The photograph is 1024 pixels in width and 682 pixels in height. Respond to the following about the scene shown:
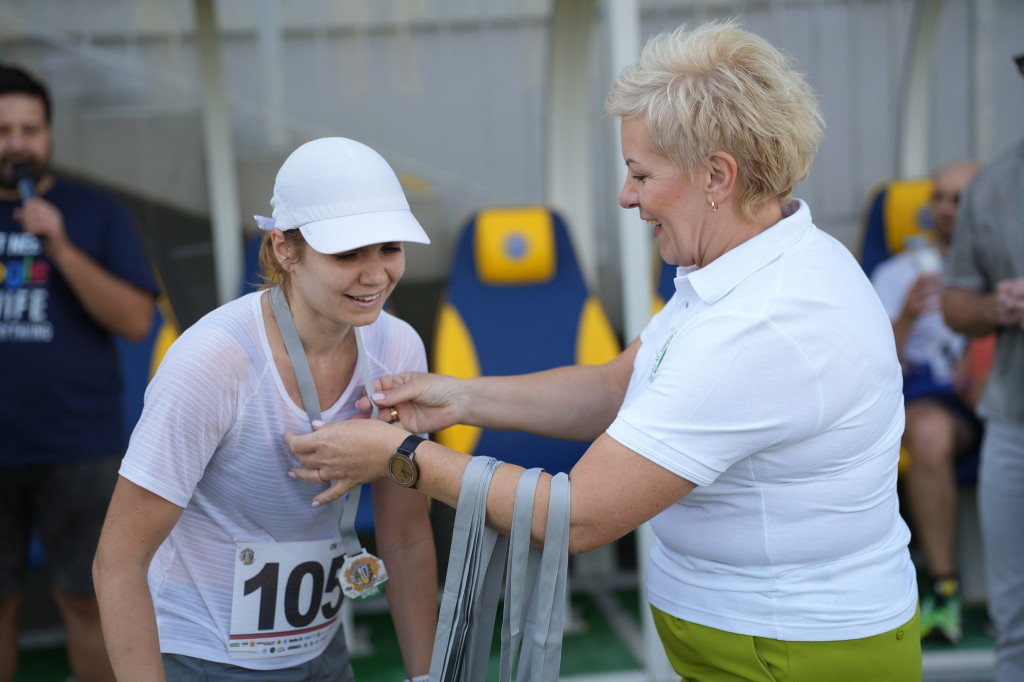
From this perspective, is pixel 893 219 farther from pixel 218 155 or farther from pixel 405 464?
pixel 405 464

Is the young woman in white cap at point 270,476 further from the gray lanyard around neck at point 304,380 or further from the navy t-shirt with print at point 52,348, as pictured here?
the navy t-shirt with print at point 52,348

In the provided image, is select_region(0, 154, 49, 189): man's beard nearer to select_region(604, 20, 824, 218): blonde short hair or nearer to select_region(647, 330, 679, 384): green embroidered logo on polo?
select_region(604, 20, 824, 218): blonde short hair

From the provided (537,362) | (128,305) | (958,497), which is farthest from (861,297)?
(958,497)

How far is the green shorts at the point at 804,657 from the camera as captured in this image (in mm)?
1287

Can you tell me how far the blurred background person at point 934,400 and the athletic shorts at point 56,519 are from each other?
2510 millimetres

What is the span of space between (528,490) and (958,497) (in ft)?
8.70

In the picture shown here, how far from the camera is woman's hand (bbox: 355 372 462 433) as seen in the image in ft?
4.86

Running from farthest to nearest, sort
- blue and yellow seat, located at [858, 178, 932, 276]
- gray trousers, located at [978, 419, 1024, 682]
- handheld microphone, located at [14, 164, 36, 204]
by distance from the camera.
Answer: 1. blue and yellow seat, located at [858, 178, 932, 276]
2. handheld microphone, located at [14, 164, 36, 204]
3. gray trousers, located at [978, 419, 1024, 682]

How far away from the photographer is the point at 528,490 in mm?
1240

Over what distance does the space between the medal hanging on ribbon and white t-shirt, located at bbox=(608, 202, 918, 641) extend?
0.42 m

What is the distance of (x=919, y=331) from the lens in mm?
3447

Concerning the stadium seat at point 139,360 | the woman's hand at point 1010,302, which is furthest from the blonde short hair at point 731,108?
the stadium seat at point 139,360

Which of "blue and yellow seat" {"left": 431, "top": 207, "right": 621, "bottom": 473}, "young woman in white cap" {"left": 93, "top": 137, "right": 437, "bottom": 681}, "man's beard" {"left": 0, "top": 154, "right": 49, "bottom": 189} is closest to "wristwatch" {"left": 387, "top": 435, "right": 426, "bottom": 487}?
"young woman in white cap" {"left": 93, "top": 137, "right": 437, "bottom": 681}

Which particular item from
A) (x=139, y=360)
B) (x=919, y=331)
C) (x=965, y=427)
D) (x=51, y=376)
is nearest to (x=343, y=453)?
(x=51, y=376)
